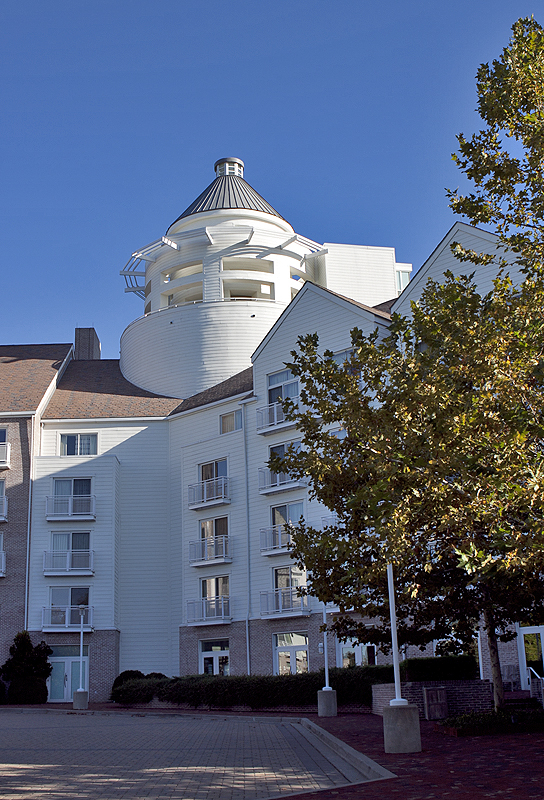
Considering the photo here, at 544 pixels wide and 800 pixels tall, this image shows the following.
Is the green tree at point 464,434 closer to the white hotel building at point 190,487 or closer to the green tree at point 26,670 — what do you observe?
the white hotel building at point 190,487

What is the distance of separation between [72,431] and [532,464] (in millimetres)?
34993

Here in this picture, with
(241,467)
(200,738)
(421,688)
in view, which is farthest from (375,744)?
(241,467)

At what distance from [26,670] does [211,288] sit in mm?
22615

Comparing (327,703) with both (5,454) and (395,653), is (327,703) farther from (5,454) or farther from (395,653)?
(5,454)

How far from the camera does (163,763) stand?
13.7m

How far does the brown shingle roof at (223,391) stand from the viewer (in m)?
41.7

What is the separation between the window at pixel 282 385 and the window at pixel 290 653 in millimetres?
10639

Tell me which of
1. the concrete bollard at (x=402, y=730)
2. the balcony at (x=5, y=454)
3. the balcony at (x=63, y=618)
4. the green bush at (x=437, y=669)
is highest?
the balcony at (x=5, y=454)

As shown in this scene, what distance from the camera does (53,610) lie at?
40.4 metres

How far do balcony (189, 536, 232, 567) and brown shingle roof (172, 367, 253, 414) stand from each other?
6.91 m

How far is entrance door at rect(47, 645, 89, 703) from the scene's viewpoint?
39.9 meters

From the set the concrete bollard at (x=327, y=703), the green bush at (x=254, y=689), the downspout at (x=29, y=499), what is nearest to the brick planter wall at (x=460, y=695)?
the concrete bollard at (x=327, y=703)

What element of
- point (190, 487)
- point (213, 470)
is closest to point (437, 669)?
point (213, 470)

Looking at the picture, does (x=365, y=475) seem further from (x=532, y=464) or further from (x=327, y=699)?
(x=327, y=699)
